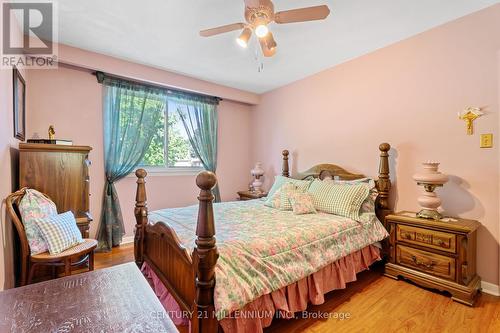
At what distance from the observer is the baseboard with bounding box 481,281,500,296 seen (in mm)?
2141

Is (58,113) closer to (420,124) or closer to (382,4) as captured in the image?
(382,4)

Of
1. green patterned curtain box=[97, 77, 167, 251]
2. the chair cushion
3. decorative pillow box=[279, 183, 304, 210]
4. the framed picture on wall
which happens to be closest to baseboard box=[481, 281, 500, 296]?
decorative pillow box=[279, 183, 304, 210]

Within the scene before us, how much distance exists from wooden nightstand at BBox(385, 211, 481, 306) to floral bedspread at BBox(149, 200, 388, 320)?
216 millimetres

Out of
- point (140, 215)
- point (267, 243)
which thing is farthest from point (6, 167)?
point (267, 243)

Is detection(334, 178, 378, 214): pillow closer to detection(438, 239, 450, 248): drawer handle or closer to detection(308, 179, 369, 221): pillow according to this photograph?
detection(308, 179, 369, 221): pillow

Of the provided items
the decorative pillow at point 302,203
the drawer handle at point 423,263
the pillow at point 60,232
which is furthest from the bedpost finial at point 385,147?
the pillow at point 60,232

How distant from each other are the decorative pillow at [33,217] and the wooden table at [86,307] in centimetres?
154

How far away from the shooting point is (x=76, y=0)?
6.61ft

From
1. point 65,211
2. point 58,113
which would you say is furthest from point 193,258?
point 58,113

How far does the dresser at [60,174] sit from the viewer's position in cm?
222

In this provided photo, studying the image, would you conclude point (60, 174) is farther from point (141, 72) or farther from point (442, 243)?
point (442, 243)

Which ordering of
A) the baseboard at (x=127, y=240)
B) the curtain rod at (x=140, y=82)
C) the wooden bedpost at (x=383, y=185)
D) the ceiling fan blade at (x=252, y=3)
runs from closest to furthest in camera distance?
the ceiling fan blade at (x=252, y=3) < the wooden bedpost at (x=383, y=185) < the curtain rod at (x=140, y=82) < the baseboard at (x=127, y=240)

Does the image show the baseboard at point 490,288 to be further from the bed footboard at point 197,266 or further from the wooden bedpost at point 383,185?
the bed footboard at point 197,266

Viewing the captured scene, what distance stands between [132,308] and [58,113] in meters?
3.22
